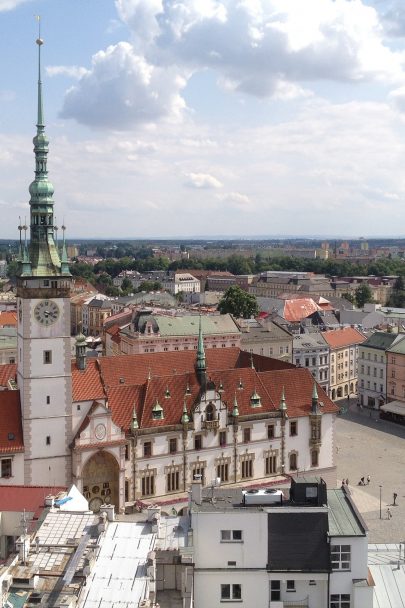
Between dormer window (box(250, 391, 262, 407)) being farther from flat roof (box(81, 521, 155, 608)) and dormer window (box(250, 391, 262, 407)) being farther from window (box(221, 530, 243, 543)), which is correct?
window (box(221, 530, 243, 543))

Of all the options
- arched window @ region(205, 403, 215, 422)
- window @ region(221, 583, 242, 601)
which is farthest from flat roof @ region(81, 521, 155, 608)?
arched window @ region(205, 403, 215, 422)

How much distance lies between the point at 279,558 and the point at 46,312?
3198 centimetres

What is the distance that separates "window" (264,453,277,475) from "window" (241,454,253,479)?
1520mm

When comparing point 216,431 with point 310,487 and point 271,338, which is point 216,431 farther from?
point 271,338

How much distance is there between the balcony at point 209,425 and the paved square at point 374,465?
14.8 meters

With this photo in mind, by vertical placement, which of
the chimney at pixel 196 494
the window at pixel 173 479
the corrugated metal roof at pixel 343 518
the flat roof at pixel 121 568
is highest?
the chimney at pixel 196 494

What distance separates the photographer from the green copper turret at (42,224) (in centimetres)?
6028

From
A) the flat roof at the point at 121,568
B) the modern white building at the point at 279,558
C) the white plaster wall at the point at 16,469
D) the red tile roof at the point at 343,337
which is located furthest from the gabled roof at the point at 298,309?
the modern white building at the point at 279,558

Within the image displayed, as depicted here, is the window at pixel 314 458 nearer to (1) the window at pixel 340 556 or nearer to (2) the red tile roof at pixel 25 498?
(2) the red tile roof at pixel 25 498

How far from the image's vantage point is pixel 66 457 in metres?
61.5

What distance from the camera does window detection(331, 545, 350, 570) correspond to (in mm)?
34031

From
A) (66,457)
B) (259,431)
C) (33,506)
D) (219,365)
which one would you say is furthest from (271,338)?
(33,506)

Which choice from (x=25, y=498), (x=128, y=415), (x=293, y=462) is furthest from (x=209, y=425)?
(x=25, y=498)

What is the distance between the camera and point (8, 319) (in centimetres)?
14988
